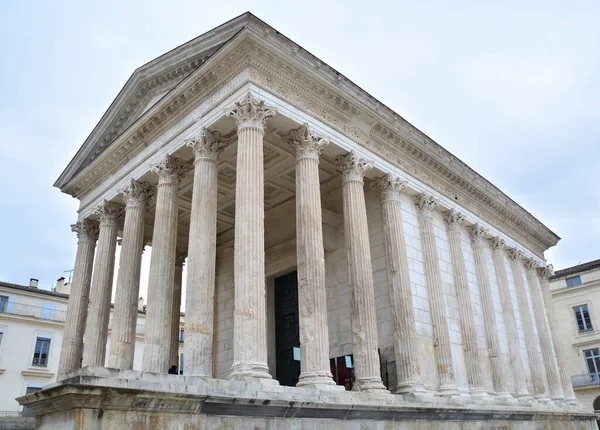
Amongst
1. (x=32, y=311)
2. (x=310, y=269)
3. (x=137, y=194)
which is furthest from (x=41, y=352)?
(x=310, y=269)

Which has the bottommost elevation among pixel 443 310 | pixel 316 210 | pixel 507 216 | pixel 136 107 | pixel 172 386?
pixel 172 386

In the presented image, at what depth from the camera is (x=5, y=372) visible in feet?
92.3

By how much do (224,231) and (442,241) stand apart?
8374mm

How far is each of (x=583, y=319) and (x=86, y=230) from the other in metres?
31.5

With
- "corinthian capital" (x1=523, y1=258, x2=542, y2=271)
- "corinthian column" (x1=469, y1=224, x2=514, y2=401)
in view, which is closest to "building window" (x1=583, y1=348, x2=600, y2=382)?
"corinthian capital" (x1=523, y1=258, x2=542, y2=271)

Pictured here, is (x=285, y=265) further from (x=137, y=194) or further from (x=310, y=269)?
(x=310, y=269)

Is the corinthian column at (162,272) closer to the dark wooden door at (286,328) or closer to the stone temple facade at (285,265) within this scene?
the stone temple facade at (285,265)

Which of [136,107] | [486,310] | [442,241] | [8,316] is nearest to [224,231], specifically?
[136,107]

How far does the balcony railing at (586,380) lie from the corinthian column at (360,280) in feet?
86.4

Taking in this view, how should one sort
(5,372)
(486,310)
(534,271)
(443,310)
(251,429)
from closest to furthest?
(251,429)
(443,310)
(486,310)
(534,271)
(5,372)

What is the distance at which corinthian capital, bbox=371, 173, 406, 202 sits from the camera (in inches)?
624

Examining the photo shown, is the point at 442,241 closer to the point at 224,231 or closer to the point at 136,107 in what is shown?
the point at 224,231

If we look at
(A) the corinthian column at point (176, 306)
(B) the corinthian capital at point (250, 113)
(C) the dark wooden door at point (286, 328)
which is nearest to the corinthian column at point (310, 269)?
(B) the corinthian capital at point (250, 113)

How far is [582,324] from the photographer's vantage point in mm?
34844
